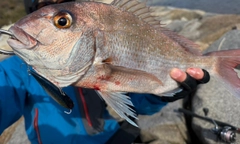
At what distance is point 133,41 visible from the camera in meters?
1.97

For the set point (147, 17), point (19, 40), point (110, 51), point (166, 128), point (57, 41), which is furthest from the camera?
point (166, 128)

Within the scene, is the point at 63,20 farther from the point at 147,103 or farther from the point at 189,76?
the point at 147,103

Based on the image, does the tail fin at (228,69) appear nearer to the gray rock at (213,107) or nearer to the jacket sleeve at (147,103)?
the jacket sleeve at (147,103)

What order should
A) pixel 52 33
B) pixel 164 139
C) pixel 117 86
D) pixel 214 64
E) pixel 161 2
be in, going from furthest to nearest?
pixel 161 2 < pixel 164 139 < pixel 214 64 < pixel 117 86 < pixel 52 33

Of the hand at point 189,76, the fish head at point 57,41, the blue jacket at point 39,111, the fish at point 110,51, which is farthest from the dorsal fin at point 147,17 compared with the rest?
the blue jacket at point 39,111

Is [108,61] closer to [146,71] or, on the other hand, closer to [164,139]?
[146,71]

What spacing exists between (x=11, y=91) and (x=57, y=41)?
1.09m

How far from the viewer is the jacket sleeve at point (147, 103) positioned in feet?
10.1

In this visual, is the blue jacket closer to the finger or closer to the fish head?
the finger

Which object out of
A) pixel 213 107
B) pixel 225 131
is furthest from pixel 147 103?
pixel 213 107

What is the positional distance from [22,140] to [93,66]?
3.24m

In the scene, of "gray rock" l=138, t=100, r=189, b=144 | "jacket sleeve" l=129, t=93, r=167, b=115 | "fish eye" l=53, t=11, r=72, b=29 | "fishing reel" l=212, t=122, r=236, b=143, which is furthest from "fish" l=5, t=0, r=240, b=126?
"gray rock" l=138, t=100, r=189, b=144

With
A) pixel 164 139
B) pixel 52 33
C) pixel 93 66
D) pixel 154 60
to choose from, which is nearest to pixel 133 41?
pixel 154 60

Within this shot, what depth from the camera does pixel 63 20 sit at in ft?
5.60
